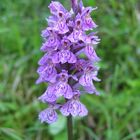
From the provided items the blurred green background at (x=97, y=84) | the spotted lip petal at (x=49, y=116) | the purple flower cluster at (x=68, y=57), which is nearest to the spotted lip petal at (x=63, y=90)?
the purple flower cluster at (x=68, y=57)

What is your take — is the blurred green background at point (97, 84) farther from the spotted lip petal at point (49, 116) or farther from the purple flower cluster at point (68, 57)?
the purple flower cluster at point (68, 57)

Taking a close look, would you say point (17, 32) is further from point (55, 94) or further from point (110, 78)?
point (55, 94)

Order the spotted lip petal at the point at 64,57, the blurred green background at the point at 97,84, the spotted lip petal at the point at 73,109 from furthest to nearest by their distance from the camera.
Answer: the blurred green background at the point at 97,84
the spotted lip petal at the point at 73,109
the spotted lip petal at the point at 64,57

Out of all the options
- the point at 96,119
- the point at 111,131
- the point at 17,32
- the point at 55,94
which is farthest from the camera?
the point at 17,32

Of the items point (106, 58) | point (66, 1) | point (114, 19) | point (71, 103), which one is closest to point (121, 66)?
point (106, 58)

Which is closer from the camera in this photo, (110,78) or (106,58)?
(110,78)

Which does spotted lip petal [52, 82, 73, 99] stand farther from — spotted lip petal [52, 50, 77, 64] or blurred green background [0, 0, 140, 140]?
blurred green background [0, 0, 140, 140]

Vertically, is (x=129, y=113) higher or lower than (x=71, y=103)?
higher

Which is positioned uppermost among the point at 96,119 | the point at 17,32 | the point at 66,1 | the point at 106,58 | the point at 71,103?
the point at 66,1
